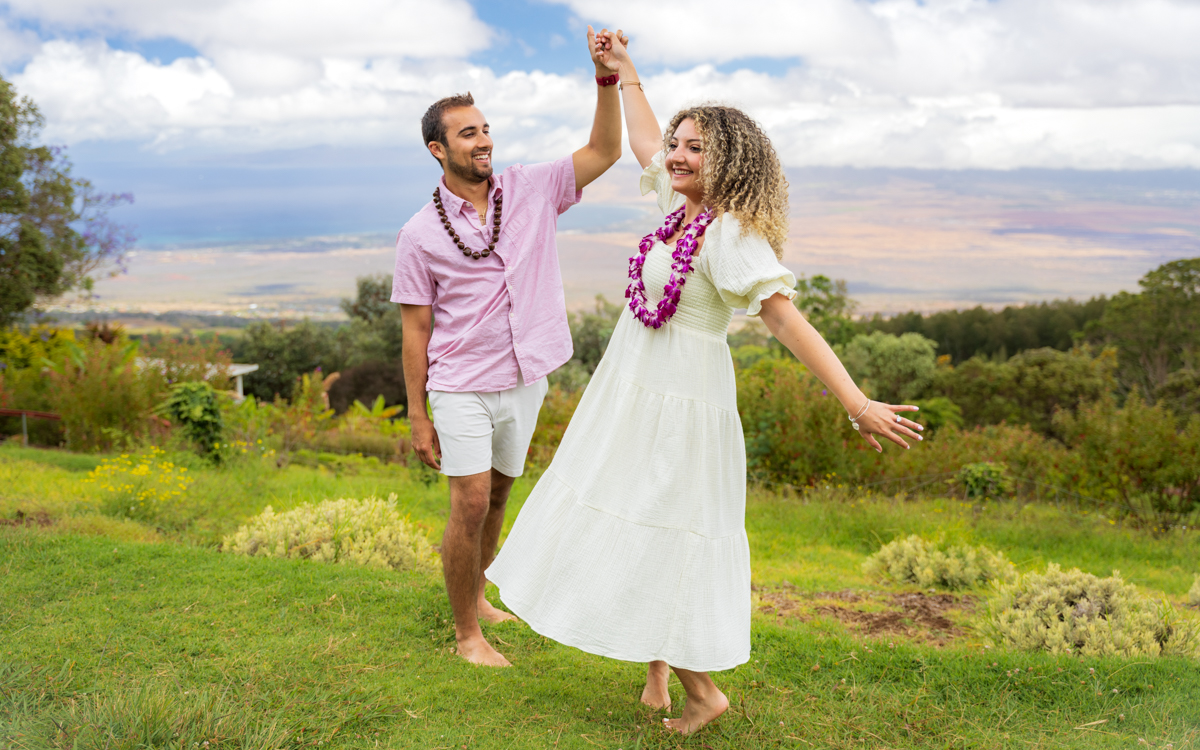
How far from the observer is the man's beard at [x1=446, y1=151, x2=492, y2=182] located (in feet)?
11.3

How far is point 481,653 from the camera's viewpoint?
353cm

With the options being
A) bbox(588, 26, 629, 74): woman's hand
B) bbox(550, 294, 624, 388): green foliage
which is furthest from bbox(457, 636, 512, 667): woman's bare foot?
bbox(550, 294, 624, 388): green foliage

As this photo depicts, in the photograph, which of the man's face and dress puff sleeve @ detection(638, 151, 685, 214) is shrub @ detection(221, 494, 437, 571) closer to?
the man's face

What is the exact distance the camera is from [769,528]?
752cm

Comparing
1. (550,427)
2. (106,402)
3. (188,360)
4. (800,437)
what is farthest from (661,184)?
(188,360)

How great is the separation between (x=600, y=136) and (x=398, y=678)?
2385mm

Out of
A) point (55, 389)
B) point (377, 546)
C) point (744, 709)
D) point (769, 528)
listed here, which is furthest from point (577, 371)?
point (744, 709)

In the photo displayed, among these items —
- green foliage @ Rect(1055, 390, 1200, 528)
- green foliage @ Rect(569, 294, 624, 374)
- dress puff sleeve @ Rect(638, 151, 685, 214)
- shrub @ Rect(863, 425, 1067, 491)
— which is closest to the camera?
dress puff sleeve @ Rect(638, 151, 685, 214)

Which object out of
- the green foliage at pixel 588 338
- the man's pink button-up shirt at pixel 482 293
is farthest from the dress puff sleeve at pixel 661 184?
the green foliage at pixel 588 338

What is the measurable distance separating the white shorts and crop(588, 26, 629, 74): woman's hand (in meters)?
1.34

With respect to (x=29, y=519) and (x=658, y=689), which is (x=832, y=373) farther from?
(x=29, y=519)

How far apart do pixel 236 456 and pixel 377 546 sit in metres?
4.68

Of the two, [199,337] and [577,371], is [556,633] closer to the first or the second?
[199,337]

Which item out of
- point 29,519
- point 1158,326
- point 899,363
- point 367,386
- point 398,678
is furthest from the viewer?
point 899,363
